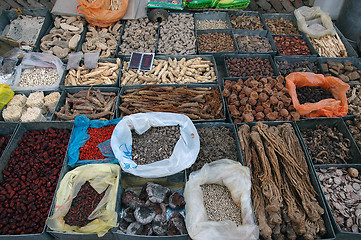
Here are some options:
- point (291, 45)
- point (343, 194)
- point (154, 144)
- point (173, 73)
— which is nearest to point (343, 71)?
point (291, 45)

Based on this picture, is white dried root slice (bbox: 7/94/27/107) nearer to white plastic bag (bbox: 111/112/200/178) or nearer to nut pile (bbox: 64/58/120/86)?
nut pile (bbox: 64/58/120/86)

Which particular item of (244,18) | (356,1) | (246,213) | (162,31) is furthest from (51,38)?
(356,1)

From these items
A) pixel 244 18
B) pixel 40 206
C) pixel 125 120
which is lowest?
pixel 40 206

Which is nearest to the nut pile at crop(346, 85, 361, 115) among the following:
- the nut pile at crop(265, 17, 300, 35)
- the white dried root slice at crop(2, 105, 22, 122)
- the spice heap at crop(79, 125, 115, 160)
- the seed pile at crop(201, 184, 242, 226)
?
the nut pile at crop(265, 17, 300, 35)

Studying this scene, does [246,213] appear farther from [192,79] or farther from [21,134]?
[21,134]

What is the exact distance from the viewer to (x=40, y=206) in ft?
7.77

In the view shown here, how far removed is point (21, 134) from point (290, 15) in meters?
5.01

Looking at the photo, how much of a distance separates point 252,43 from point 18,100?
3749 mm

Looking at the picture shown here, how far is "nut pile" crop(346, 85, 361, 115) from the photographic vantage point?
128 inches

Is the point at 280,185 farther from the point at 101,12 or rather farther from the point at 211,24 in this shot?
the point at 101,12

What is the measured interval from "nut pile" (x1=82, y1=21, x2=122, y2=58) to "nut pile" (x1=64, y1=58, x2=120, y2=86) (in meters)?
0.31

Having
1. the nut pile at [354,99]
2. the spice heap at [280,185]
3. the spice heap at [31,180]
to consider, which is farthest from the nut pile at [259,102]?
the spice heap at [31,180]

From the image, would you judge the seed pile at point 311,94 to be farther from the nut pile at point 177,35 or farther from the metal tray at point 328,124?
the nut pile at point 177,35

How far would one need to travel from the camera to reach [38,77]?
3674 millimetres
